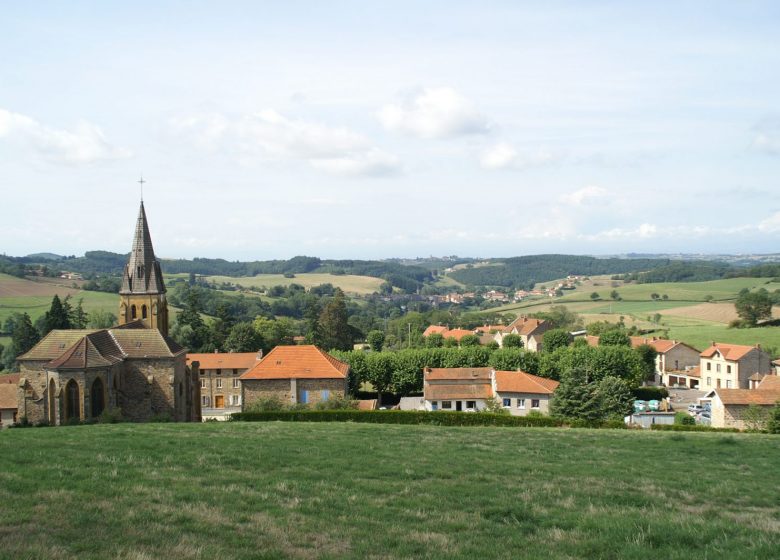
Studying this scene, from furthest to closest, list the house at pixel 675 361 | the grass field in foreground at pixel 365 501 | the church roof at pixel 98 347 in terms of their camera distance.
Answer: the house at pixel 675 361 < the church roof at pixel 98 347 < the grass field in foreground at pixel 365 501

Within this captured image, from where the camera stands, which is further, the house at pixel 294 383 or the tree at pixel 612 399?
the house at pixel 294 383

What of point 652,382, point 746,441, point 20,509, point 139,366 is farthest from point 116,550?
point 652,382

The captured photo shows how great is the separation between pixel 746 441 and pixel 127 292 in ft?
141

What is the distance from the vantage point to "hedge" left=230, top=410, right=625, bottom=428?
1481 inches

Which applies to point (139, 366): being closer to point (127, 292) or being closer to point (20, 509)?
point (127, 292)

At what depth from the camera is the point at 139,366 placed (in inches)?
1657

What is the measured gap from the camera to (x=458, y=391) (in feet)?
194

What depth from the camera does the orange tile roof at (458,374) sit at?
199 feet

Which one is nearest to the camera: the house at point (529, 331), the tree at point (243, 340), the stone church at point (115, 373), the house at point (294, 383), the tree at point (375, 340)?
the stone church at point (115, 373)

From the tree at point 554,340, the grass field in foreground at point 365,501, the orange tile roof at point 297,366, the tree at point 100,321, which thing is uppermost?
the grass field in foreground at point 365,501

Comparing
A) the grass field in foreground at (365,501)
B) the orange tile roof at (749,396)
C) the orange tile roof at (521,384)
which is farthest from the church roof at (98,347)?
the orange tile roof at (749,396)

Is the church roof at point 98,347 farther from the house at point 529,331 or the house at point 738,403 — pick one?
the house at point 529,331

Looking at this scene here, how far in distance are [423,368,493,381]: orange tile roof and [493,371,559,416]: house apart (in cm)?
345

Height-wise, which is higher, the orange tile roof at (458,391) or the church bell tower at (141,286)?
the church bell tower at (141,286)
